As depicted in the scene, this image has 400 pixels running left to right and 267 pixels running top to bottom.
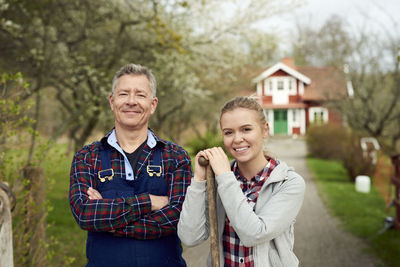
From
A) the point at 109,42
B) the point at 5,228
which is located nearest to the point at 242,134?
the point at 5,228

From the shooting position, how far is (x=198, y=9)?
460 inches

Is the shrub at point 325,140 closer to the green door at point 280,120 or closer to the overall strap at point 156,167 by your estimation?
the green door at point 280,120

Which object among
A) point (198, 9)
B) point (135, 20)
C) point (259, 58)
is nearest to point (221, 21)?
point (198, 9)

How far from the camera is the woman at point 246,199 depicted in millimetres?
2123

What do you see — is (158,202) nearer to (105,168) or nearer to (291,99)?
(105,168)

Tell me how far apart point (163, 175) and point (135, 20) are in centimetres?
850

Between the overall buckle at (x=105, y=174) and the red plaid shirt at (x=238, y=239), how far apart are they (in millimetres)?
725

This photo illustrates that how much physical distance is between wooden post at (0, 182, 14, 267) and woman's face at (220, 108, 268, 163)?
1.14 metres

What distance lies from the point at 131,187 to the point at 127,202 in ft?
0.43

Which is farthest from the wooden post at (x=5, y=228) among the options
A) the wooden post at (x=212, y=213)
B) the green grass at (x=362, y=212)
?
the green grass at (x=362, y=212)

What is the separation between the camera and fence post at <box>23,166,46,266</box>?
444cm

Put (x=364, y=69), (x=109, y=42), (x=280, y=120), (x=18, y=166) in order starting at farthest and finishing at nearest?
(x=280, y=120)
(x=364, y=69)
(x=109, y=42)
(x=18, y=166)

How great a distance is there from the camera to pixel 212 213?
2227mm

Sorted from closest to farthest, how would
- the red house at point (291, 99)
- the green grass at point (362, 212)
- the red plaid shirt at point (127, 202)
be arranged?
1. the red plaid shirt at point (127, 202)
2. the green grass at point (362, 212)
3. the red house at point (291, 99)
